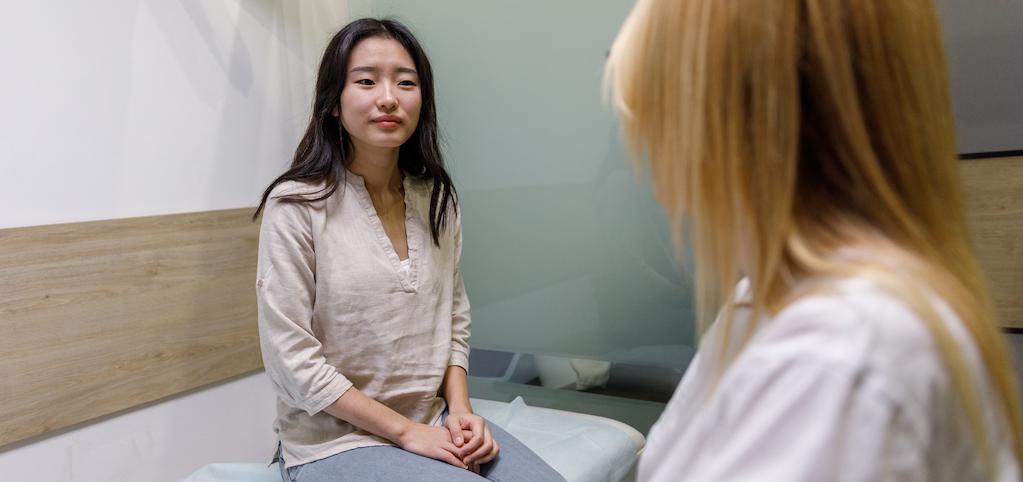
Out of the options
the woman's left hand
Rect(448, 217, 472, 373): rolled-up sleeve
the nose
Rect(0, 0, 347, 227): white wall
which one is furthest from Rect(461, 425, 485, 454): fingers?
Rect(0, 0, 347, 227): white wall

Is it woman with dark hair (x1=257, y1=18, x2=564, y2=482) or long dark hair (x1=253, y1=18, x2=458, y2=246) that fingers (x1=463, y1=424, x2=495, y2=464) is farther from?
long dark hair (x1=253, y1=18, x2=458, y2=246)

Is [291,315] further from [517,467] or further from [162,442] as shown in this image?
[162,442]

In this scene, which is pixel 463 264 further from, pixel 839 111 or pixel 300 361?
pixel 839 111

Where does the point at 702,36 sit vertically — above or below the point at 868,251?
above

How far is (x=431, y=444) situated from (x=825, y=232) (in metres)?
1.06

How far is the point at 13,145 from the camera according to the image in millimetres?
1556

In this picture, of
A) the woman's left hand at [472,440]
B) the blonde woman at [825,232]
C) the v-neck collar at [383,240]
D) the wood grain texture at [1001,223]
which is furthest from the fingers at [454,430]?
the wood grain texture at [1001,223]

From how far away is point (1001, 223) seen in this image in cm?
148

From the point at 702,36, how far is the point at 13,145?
1485mm

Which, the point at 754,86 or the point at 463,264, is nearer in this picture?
the point at 754,86

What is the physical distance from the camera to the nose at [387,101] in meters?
1.59

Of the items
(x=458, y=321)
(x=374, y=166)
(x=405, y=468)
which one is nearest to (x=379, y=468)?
(x=405, y=468)

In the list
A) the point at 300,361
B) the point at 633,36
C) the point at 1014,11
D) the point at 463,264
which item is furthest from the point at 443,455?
the point at 1014,11

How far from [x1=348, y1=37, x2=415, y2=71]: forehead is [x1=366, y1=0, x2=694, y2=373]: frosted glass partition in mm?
443
